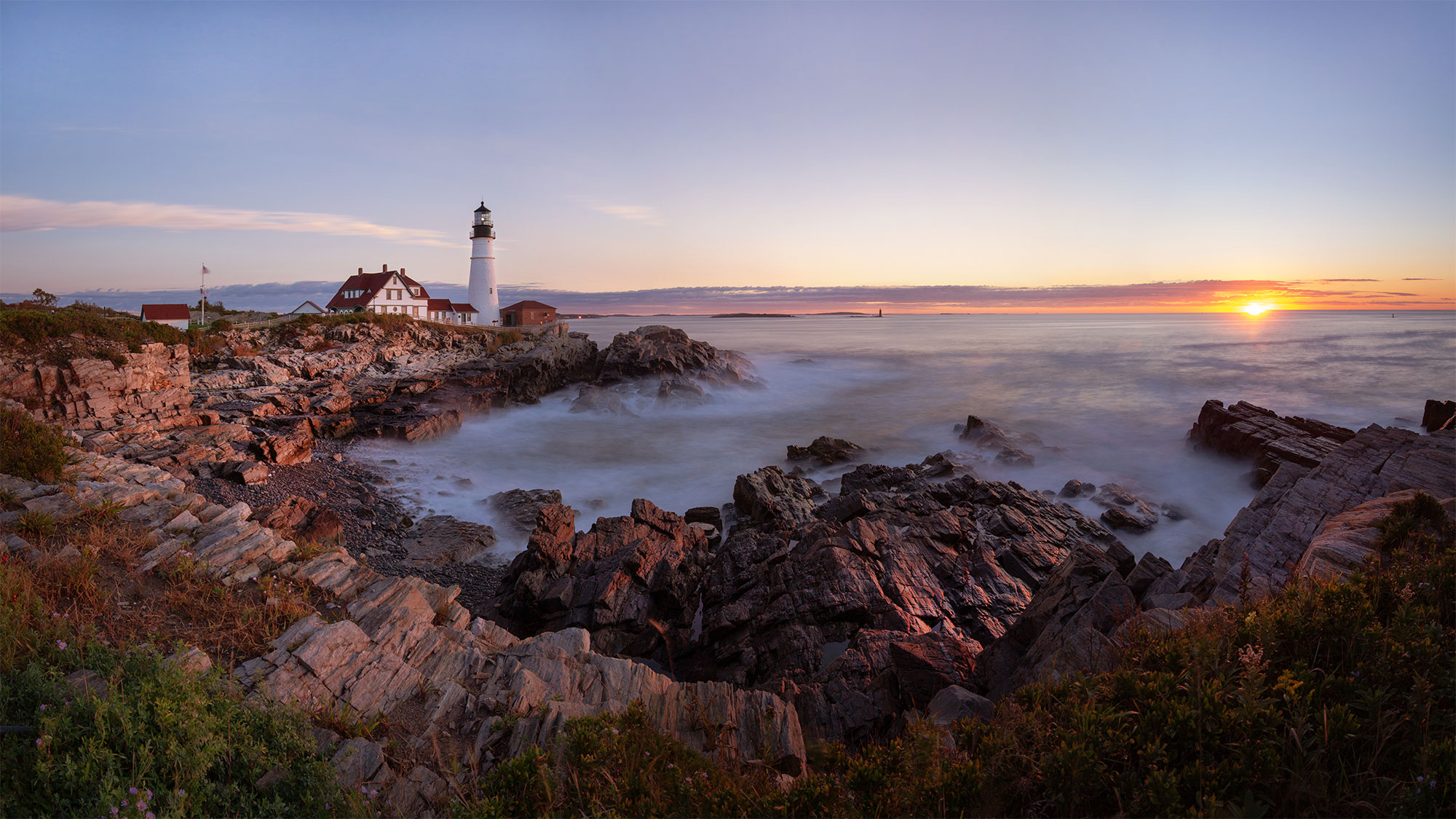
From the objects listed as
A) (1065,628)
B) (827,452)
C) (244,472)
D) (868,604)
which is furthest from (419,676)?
(827,452)

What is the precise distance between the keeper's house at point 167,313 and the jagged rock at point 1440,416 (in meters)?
67.8

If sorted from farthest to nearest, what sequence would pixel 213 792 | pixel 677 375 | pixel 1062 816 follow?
pixel 677 375 < pixel 213 792 < pixel 1062 816

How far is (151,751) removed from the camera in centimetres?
400

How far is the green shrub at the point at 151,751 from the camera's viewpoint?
144 inches

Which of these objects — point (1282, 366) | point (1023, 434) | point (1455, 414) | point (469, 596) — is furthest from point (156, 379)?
point (1282, 366)

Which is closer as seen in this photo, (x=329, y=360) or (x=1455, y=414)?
(x=1455, y=414)

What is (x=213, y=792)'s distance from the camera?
3.98m

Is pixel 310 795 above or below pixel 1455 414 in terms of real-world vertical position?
below

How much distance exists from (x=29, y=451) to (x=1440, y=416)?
103 feet

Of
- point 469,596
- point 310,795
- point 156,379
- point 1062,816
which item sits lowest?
point 469,596

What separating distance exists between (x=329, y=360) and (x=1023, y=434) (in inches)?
1386

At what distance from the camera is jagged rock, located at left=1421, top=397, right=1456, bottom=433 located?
53.8 ft

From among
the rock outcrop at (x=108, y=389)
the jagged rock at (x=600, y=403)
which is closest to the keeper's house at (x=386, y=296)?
the jagged rock at (x=600, y=403)

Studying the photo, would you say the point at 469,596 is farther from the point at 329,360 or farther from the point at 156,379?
the point at 329,360
